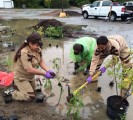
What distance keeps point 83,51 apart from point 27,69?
1.81 meters

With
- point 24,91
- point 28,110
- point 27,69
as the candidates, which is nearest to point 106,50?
point 27,69

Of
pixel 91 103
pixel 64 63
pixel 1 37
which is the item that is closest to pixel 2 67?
pixel 64 63

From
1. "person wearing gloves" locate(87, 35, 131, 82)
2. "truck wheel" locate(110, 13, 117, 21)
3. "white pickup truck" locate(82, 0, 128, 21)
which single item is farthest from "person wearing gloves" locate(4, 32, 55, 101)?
"truck wheel" locate(110, 13, 117, 21)

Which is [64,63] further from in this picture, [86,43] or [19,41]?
[19,41]

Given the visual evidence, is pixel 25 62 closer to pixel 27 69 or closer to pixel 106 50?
pixel 27 69

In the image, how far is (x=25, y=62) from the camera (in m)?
4.71

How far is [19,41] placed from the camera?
34.6 feet

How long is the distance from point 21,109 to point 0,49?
15.6 ft

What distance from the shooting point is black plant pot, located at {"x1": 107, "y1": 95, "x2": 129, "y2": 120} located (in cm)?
437

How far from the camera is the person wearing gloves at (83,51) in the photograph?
5.84m

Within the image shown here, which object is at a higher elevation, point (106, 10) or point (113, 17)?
point (106, 10)

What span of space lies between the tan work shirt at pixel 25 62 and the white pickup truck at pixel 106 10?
14357 millimetres

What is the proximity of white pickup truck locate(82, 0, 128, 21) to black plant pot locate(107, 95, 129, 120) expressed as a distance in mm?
14446

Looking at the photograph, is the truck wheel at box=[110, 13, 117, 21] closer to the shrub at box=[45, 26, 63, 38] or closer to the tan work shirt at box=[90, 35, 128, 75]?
the shrub at box=[45, 26, 63, 38]
